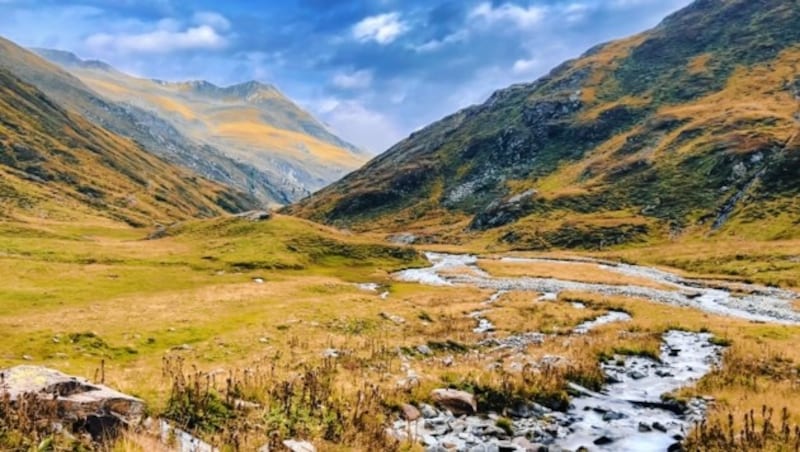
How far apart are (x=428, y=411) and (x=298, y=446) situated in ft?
22.3

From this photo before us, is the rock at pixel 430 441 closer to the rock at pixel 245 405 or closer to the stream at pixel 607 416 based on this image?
the stream at pixel 607 416

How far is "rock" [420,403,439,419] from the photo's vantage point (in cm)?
1766

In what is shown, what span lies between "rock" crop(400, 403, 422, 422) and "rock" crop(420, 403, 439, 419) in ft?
0.81

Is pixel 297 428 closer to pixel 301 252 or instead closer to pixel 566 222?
pixel 301 252

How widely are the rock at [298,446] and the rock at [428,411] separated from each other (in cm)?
595

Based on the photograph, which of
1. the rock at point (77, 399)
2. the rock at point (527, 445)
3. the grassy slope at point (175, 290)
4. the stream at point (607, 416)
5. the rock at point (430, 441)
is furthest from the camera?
the grassy slope at point (175, 290)

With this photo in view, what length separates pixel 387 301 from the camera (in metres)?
58.8

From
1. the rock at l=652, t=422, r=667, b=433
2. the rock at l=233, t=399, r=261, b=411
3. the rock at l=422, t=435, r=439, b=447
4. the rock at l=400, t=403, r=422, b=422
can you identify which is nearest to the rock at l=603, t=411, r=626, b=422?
the rock at l=652, t=422, r=667, b=433

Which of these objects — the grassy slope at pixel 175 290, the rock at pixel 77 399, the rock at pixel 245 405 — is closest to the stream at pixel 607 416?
the rock at pixel 245 405

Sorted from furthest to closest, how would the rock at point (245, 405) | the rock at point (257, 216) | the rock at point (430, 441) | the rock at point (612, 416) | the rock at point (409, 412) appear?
the rock at point (257, 216), the rock at point (612, 416), the rock at point (409, 412), the rock at point (245, 405), the rock at point (430, 441)

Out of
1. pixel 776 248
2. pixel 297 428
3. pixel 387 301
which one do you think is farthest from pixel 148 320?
pixel 776 248

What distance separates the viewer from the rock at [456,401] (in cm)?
1855

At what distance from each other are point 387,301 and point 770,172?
128 meters

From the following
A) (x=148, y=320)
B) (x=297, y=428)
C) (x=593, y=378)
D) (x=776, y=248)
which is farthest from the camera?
(x=776, y=248)
